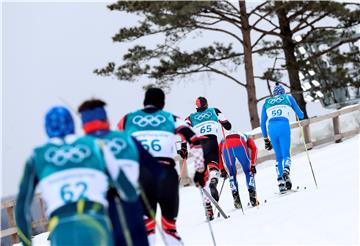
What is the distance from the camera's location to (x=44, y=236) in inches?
575

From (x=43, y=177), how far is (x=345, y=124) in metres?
24.9

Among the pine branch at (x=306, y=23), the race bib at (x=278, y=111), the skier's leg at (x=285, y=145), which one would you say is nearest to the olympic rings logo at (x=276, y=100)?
the race bib at (x=278, y=111)

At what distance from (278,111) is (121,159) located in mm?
7771

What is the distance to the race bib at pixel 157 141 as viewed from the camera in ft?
22.0

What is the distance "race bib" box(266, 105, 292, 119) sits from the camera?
1219cm

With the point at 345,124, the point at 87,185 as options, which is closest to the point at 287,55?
the point at 345,124

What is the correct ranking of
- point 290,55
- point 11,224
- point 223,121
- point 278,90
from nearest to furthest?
point 223,121 → point 278,90 → point 11,224 → point 290,55

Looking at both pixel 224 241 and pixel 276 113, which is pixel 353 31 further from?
pixel 224 241

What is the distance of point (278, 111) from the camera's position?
40.2ft

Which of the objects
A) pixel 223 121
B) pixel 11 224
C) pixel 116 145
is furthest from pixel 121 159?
pixel 11 224

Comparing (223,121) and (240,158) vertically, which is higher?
(223,121)

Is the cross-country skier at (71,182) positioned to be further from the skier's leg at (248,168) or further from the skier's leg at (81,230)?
the skier's leg at (248,168)

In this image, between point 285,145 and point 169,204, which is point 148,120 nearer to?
point 169,204

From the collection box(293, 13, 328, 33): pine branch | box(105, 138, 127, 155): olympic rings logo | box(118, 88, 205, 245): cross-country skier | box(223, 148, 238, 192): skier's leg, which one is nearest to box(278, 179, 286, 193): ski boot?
box(223, 148, 238, 192): skier's leg
